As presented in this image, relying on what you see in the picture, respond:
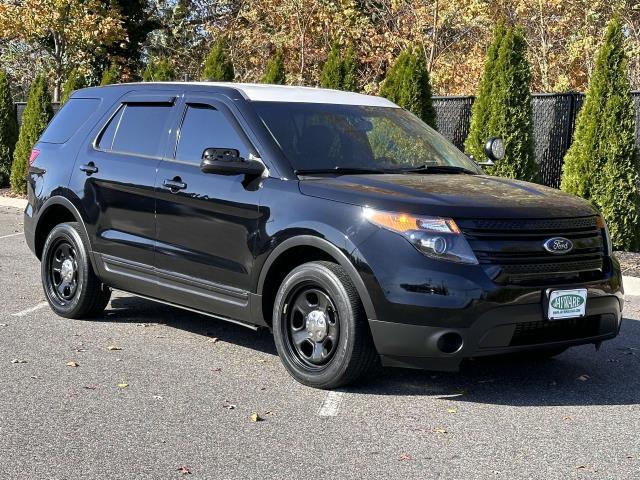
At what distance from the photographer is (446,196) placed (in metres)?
5.79

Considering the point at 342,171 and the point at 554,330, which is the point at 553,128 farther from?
the point at 554,330

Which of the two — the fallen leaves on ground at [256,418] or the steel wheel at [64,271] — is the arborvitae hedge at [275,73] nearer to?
the steel wheel at [64,271]

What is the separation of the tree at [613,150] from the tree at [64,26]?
18602mm

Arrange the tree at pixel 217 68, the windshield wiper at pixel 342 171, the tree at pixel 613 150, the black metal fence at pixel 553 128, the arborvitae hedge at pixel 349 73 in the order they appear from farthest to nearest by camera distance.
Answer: the tree at pixel 217 68 → the arborvitae hedge at pixel 349 73 → the black metal fence at pixel 553 128 → the tree at pixel 613 150 → the windshield wiper at pixel 342 171

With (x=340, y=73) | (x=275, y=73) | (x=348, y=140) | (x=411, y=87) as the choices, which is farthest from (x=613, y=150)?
(x=348, y=140)

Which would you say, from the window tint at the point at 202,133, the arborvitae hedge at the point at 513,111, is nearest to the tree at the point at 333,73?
the arborvitae hedge at the point at 513,111

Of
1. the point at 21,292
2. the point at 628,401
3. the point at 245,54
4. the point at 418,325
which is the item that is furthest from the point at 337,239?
the point at 245,54

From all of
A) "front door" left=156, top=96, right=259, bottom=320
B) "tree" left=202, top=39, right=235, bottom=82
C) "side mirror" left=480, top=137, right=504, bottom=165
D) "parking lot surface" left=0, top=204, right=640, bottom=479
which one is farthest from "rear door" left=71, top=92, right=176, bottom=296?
"tree" left=202, top=39, right=235, bottom=82

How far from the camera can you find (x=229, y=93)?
22.5 ft

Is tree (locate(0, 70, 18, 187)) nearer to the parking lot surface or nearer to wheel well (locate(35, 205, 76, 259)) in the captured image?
wheel well (locate(35, 205, 76, 259))

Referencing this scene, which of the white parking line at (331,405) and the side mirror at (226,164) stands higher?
the side mirror at (226,164)

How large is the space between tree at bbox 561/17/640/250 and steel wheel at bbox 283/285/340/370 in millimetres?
8520

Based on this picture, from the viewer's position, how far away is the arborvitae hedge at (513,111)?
1501 cm

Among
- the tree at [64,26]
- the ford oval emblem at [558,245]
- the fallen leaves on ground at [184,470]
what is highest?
the tree at [64,26]
